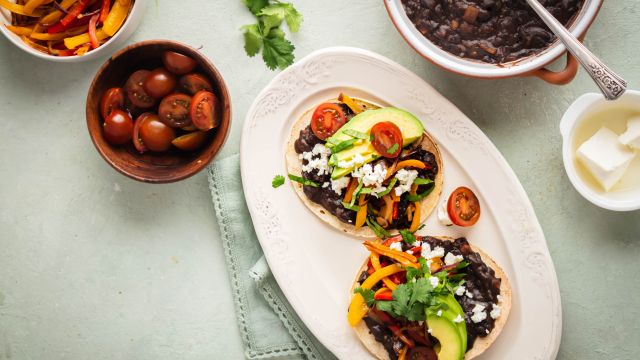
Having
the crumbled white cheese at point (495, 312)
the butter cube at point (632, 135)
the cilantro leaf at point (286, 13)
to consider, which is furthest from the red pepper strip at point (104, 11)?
the butter cube at point (632, 135)

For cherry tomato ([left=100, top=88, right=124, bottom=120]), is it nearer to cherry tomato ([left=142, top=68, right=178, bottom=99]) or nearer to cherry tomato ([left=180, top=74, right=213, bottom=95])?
cherry tomato ([left=142, top=68, right=178, bottom=99])

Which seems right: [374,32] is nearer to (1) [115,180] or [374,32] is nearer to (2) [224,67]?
(2) [224,67]

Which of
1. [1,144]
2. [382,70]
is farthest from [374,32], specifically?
[1,144]

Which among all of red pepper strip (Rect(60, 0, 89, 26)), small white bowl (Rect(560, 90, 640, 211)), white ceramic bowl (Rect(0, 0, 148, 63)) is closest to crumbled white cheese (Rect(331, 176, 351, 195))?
small white bowl (Rect(560, 90, 640, 211))

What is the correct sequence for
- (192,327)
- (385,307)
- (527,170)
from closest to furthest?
1. (385,307)
2. (527,170)
3. (192,327)

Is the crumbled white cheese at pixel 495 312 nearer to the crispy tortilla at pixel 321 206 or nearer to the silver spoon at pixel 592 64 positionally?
the crispy tortilla at pixel 321 206

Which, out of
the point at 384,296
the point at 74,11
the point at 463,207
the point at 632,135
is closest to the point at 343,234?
the point at 384,296

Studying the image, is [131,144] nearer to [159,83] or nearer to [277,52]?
[159,83]
